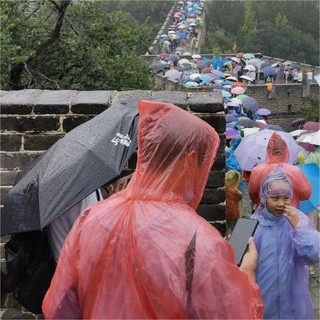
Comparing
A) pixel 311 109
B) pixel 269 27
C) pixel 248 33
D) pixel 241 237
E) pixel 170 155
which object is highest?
pixel 170 155

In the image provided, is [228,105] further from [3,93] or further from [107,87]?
[3,93]

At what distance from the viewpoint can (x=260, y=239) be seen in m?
3.02

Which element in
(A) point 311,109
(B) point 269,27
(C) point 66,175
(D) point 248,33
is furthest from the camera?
(D) point 248,33

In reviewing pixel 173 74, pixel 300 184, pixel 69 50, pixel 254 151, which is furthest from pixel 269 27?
pixel 300 184

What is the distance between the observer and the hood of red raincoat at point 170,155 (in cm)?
159

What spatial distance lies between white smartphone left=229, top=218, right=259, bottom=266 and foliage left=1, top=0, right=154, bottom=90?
7.23 m

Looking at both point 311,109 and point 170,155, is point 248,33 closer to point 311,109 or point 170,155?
point 311,109

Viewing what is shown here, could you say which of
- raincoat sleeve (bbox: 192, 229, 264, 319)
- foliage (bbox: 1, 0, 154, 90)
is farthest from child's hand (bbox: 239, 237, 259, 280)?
foliage (bbox: 1, 0, 154, 90)

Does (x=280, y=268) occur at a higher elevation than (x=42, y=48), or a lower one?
lower

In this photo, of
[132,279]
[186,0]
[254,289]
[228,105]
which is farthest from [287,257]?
[186,0]

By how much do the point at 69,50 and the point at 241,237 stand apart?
8951mm

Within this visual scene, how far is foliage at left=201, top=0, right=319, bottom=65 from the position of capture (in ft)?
155

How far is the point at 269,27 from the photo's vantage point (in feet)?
159

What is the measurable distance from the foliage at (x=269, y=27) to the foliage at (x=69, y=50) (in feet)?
97.1
